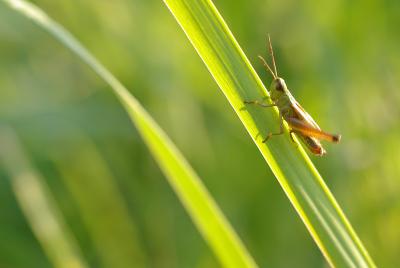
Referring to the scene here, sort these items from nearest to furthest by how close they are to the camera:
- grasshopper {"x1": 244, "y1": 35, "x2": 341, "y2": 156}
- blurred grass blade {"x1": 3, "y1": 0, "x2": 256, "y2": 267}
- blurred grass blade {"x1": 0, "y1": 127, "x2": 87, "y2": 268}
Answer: blurred grass blade {"x1": 3, "y1": 0, "x2": 256, "y2": 267}, grasshopper {"x1": 244, "y1": 35, "x2": 341, "y2": 156}, blurred grass blade {"x1": 0, "y1": 127, "x2": 87, "y2": 268}

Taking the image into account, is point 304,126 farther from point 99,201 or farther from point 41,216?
point 99,201

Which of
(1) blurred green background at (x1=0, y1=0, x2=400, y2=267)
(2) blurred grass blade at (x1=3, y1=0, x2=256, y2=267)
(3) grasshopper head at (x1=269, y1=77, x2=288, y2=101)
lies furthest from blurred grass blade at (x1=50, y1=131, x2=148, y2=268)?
(3) grasshopper head at (x1=269, y1=77, x2=288, y2=101)

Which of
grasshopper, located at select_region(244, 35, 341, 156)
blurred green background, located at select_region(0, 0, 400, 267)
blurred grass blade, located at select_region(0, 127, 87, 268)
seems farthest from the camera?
blurred green background, located at select_region(0, 0, 400, 267)

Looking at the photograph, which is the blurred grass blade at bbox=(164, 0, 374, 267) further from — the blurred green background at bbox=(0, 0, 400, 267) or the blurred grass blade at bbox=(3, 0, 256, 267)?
the blurred green background at bbox=(0, 0, 400, 267)

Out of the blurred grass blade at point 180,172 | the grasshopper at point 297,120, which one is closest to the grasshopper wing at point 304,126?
the grasshopper at point 297,120

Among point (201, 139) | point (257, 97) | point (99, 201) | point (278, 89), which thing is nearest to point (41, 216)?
point (99, 201)

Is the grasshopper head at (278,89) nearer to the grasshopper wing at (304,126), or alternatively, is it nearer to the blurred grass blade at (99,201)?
the grasshopper wing at (304,126)

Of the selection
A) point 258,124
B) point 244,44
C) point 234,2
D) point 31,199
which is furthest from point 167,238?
point 258,124
